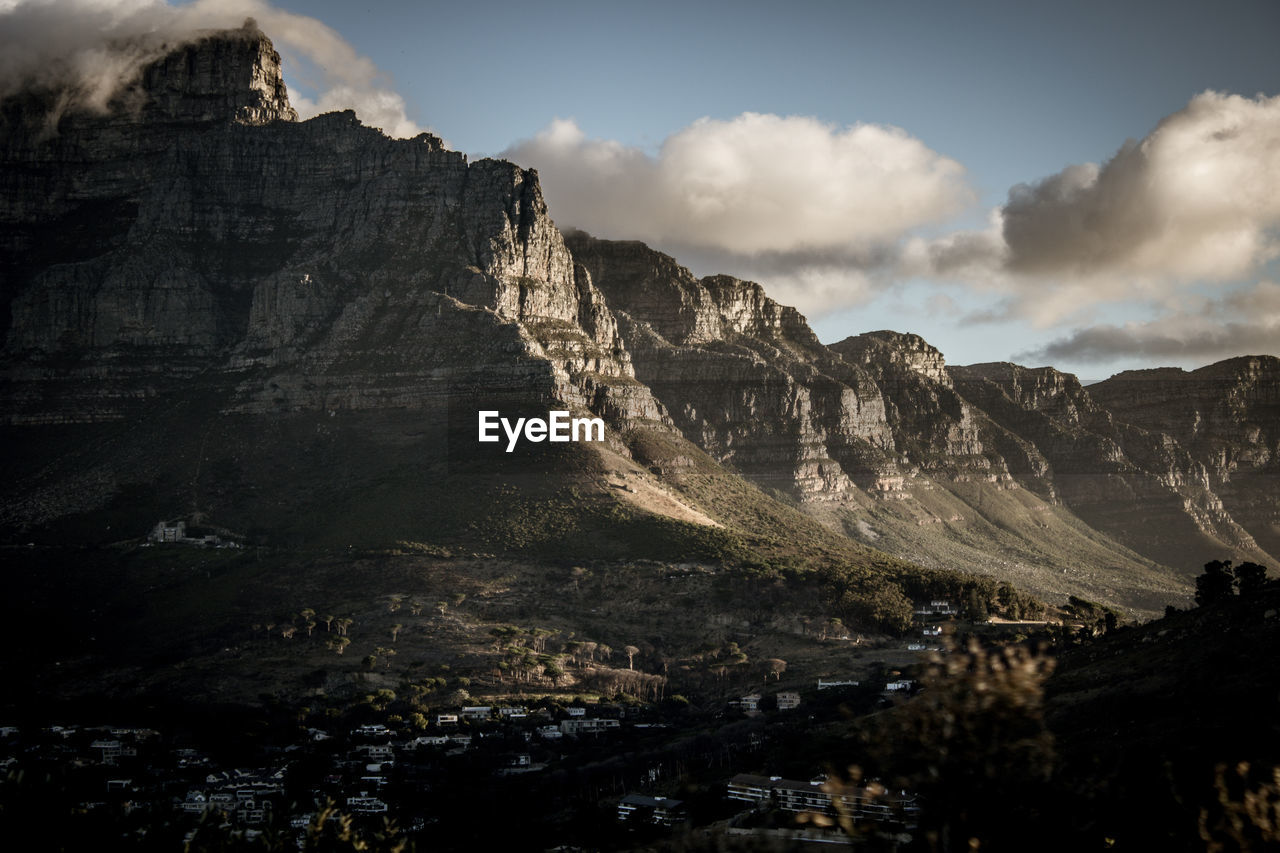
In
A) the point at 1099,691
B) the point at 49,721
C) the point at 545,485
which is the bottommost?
the point at 49,721

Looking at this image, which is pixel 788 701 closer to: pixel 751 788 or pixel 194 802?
pixel 751 788

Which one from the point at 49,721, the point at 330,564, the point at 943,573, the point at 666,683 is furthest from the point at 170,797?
the point at 943,573

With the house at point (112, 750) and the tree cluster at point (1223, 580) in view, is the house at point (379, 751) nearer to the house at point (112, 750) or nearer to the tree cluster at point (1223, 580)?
the house at point (112, 750)

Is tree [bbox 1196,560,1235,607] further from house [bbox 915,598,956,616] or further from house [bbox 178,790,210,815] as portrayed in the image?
house [bbox 178,790,210,815]

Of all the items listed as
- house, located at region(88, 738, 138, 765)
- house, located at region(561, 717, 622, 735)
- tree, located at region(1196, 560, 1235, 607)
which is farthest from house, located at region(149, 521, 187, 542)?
tree, located at region(1196, 560, 1235, 607)

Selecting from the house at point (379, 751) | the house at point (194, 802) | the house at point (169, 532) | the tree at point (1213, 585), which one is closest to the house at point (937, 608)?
the tree at point (1213, 585)

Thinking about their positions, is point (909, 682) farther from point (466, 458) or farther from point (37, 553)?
point (37, 553)
